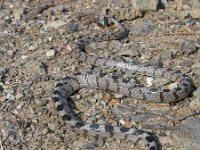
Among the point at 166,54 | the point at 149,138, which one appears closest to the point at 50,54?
the point at 166,54

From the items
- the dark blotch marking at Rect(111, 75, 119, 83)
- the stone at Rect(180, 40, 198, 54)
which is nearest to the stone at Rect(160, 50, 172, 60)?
the stone at Rect(180, 40, 198, 54)

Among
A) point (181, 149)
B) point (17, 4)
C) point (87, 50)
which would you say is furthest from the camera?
point (17, 4)

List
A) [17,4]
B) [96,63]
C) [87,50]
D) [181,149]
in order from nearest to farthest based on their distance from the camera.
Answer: [181,149]
[96,63]
[87,50]
[17,4]

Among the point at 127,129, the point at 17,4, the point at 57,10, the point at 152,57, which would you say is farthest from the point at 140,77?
the point at 17,4

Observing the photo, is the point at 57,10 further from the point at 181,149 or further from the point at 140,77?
→ the point at 181,149

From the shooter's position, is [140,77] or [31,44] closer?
[140,77]

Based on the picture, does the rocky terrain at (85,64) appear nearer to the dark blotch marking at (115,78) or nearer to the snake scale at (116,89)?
the snake scale at (116,89)

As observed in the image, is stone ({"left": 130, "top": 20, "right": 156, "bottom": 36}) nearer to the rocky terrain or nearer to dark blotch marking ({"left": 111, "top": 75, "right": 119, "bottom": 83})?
the rocky terrain

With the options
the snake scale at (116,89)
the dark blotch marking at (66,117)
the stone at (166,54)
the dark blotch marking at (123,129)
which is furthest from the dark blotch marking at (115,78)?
the dark blotch marking at (123,129)
